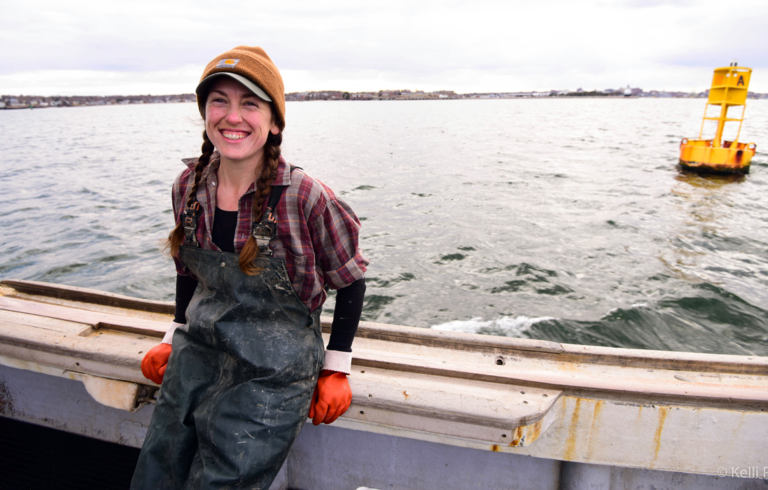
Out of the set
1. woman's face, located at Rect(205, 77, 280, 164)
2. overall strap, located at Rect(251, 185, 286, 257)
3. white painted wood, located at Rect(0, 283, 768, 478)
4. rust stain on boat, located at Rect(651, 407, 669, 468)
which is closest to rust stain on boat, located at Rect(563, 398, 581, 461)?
white painted wood, located at Rect(0, 283, 768, 478)

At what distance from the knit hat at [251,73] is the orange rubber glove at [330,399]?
1105mm

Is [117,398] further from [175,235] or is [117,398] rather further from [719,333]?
[719,333]

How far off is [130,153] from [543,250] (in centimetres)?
2383

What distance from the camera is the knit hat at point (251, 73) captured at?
153cm

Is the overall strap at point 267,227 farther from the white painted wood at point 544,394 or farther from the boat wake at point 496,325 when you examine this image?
the boat wake at point 496,325

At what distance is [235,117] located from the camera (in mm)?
1595

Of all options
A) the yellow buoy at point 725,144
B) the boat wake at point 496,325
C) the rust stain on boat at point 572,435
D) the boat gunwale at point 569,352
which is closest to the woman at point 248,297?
the boat gunwale at point 569,352

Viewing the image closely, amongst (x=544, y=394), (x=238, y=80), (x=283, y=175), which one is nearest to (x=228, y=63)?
(x=238, y=80)

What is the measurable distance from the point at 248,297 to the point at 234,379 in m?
0.32

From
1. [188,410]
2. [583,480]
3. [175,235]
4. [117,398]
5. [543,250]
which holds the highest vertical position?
[175,235]

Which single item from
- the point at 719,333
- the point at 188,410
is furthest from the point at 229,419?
the point at 719,333

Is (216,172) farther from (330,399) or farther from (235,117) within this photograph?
(330,399)

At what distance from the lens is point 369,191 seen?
12.8m

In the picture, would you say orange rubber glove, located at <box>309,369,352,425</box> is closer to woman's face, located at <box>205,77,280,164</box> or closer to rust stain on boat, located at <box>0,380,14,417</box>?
woman's face, located at <box>205,77,280,164</box>
